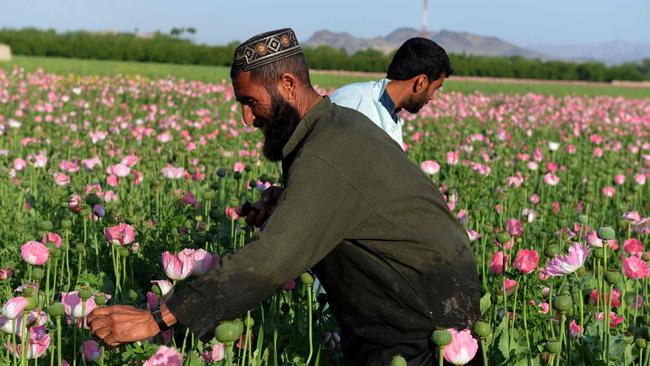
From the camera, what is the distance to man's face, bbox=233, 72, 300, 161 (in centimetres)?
219

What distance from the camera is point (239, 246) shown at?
3.71 meters

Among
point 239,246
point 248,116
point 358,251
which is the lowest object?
point 239,246

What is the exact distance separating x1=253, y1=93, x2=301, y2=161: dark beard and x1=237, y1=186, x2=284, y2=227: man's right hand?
198 millimetres

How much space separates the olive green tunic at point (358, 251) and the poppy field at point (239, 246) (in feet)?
0.36

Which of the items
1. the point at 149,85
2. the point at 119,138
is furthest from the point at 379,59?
the point at 119,138

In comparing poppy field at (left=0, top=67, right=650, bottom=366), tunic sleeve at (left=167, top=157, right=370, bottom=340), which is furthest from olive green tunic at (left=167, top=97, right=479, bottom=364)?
poppy field at (left=0, top=67, right=650, bottom=366)

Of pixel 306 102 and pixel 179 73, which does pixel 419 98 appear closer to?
pixel 306 102

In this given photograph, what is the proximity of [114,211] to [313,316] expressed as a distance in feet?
4.12

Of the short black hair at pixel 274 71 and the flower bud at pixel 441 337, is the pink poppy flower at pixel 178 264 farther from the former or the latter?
the flower bud at pixel 441 337

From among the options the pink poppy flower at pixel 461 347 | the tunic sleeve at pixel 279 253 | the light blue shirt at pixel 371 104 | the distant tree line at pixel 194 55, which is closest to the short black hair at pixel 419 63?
the light blue shirt at pixel 371 104

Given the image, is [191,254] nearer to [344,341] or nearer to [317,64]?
[344,341]

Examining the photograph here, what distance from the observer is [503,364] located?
2.46 m

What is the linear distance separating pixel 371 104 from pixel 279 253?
6.35 feet

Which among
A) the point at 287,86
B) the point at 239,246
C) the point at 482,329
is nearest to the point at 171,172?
the point at 239,246
